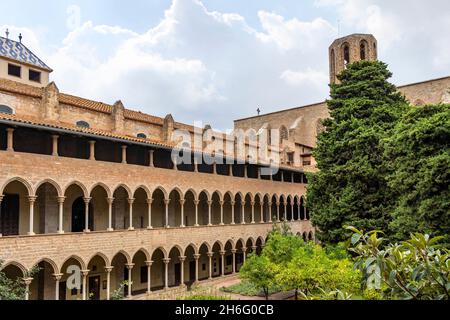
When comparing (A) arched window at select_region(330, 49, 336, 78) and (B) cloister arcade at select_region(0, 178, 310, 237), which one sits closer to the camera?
(B) cloister arcade at select_region(0, 178, 310, 237)

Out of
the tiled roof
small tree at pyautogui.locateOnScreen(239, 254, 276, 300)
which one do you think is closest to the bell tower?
the tiled roof

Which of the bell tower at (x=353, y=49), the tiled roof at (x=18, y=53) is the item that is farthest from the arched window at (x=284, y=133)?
the tiled roof at (x=18, y=53)

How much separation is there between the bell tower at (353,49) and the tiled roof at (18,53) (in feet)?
108

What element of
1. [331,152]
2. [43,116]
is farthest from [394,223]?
[43,116]

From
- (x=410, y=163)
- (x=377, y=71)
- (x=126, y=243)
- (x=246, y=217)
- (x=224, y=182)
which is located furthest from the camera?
(x=246, y=217)

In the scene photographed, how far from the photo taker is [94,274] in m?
21.3

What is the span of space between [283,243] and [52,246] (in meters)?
10.9

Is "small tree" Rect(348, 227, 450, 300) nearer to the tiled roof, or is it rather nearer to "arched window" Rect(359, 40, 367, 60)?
the tiled roof

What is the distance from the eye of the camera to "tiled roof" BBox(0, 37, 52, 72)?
26.3m

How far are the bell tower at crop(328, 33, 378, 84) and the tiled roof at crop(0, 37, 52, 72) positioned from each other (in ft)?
108

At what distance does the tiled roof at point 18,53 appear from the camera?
2633cm

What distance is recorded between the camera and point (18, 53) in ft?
89.3

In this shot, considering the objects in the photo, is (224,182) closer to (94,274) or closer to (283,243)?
(283,243)
